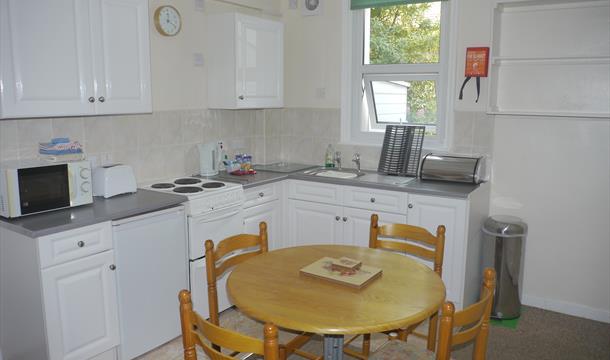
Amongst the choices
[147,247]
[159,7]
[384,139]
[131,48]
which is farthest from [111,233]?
[384,139]

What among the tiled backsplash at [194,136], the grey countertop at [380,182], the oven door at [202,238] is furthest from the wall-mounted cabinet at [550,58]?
the oven door at [202,238]

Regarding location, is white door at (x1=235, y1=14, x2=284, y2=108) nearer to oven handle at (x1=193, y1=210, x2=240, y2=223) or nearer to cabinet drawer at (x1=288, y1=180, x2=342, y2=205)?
cabinet drawer at (x1=288, y1=180, x2=342, y2=205)

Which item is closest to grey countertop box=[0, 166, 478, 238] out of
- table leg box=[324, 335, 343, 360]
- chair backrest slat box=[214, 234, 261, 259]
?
chair backrest slat box=[214, 234, 261, 259]

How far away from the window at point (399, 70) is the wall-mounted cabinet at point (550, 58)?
0.44m

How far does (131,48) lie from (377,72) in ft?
6.61

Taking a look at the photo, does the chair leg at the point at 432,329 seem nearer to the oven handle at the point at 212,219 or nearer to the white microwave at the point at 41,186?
the oven handle at the point at 212,219

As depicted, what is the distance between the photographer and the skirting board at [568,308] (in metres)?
3.44

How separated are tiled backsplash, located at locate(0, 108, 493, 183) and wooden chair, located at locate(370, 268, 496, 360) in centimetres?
208

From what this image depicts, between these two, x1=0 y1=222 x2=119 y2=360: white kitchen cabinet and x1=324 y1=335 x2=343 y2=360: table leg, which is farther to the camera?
x1=0 y1=222 x2=119 y2=360: white kitchen cabinet

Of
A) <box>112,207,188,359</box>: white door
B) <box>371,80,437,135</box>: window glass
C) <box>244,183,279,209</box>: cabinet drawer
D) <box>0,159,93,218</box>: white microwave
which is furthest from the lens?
<box>371,80,437,135</box>: window glass

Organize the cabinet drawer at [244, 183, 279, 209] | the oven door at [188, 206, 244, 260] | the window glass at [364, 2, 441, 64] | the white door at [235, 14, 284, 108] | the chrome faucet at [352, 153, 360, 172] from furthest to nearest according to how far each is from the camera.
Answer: the chrome faucet at [352, 153, 360, 172] < the window glass at [364, 2, 441, 64] < the white door at [235, 14, 284, 108] < the cabinet drawer at [244, 183, 279, 209] < the oven door at [188, 206, 244, 260]

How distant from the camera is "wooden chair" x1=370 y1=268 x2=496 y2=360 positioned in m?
1.58

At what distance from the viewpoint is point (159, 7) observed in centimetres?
344

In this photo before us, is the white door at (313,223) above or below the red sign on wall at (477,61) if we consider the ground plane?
below
